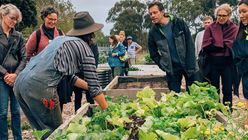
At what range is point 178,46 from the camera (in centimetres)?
587

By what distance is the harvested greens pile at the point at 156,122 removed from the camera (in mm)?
3021

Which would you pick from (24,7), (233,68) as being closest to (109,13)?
(24,7)

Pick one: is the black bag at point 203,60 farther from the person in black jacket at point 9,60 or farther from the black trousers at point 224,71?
the person in black jacket at point 9,60

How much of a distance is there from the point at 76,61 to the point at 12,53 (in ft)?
6.91

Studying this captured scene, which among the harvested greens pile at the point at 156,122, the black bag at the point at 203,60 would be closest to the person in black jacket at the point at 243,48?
the harvested greens pile at the point at 156,122

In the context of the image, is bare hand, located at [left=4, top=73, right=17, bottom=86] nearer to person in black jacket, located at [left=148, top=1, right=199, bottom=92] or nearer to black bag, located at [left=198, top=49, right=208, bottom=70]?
person in black jacket, located at [left=148, top=1, right=199, bottom=92]

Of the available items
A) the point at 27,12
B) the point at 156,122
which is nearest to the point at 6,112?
the point at 156,122

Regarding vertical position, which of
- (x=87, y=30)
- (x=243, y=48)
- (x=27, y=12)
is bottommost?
(x=27, y=12)

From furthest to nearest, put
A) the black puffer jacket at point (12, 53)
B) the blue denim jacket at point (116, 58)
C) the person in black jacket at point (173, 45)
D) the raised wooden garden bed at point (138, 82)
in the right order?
1. the blue denim jacket at point (116, 58)
2. the raised wooden garden bed at point (138, 82)
3. the person in black jacket at point (173, 45)
4. the black puffer jacket at point (12, 53)

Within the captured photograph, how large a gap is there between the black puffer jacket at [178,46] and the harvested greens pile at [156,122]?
92 centimetres

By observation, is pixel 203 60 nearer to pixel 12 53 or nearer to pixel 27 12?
pixel 12 53

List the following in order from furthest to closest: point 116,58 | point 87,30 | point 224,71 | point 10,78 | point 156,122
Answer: point 116,58, point 224,71, point 10,78, point 87,30, point 156,122

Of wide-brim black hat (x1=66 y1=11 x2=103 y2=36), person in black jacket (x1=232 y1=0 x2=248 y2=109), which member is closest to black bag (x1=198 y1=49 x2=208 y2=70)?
person in black jacket (x1=232 y1=0 x2=248 y2=109)

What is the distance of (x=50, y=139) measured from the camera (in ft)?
10.1
